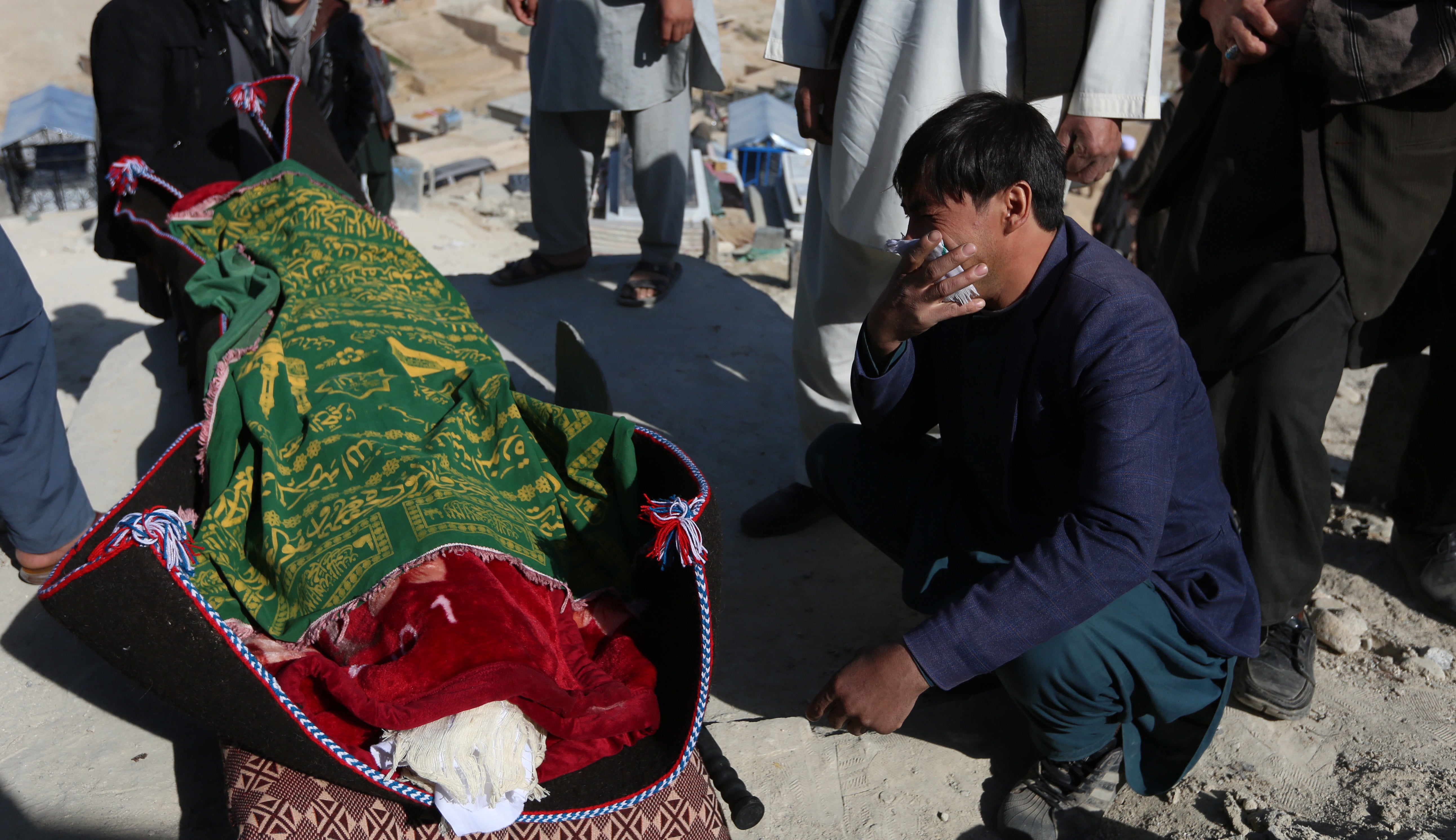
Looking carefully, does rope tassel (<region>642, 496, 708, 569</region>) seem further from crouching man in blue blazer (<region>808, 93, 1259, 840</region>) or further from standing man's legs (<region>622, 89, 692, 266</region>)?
standing man's legs (<region>622, 89, 692, 266</region>)

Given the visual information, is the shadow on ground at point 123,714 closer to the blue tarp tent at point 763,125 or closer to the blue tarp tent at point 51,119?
the blue tarp tent at point 51,119

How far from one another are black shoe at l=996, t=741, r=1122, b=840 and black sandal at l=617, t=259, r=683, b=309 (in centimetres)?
273

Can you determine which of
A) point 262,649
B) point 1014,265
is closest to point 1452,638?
point 1014,265

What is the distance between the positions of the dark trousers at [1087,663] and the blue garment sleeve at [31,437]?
2051 mm

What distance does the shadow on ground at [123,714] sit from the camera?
1797 mm

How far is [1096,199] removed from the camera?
9.94 meters

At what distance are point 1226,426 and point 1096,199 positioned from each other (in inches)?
333

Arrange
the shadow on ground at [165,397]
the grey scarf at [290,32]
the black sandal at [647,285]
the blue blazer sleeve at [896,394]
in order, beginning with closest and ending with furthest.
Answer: the blue blazer sleeve at [896,394] → the shadow on ground at [165,397] → the grey scarf at [290,32] → the black sandal at [647,285]

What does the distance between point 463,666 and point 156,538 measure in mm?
572

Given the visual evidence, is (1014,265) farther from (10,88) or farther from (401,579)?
(10,88)

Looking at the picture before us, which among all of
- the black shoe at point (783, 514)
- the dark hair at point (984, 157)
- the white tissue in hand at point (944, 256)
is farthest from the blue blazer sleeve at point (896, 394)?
the black shoe at point (783, 514)

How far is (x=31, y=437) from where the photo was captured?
2.39 metres

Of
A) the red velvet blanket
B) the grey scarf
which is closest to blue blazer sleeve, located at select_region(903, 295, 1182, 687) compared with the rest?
the red velvet blanket

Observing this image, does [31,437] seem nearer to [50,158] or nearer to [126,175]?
[126,175]
